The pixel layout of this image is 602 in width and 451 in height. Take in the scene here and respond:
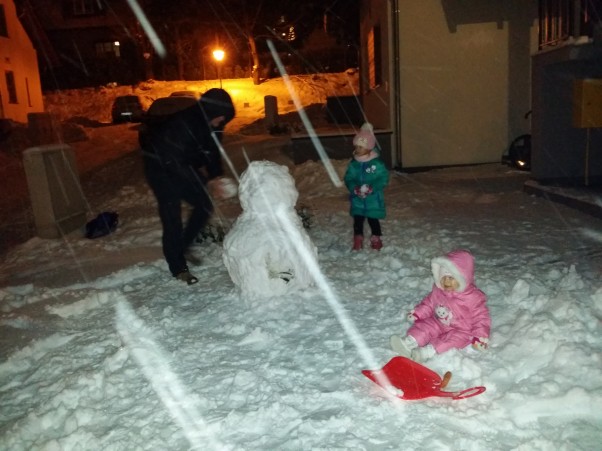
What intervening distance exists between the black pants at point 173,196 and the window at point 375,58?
31.6 ft

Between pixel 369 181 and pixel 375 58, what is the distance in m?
9.71

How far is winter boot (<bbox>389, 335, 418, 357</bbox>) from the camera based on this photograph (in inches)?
135

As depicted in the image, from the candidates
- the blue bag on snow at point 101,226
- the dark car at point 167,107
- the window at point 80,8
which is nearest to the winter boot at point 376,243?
the blue bag on snow at point 101,226

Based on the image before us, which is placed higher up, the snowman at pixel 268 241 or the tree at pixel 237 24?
the tree at pixel 237 24

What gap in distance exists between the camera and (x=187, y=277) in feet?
17.6

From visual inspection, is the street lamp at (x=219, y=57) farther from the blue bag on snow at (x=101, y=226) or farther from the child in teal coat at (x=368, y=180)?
the child in teal coat at (x=368, y=180)

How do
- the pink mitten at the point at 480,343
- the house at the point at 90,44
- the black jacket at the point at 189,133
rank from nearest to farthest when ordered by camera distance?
the pink mitten at the point at 480,343 < the black jacket at the point at 189,133 < the house at the point at 90,44

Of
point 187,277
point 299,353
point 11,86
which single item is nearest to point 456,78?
point 187,277

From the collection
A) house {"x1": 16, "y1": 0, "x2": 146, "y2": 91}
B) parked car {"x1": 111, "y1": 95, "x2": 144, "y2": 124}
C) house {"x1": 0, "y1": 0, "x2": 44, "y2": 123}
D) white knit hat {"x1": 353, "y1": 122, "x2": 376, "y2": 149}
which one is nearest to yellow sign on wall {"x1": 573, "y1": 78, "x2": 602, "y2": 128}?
white knit hat {"x1": 353, "y1": 122, "x2": 376, "y2": 149}

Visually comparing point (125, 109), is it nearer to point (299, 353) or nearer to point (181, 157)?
point (181, 157)

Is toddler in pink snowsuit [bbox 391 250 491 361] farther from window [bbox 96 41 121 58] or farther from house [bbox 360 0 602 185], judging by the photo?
window [bbox 96 41 121 58]

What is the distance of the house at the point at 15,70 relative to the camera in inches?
976

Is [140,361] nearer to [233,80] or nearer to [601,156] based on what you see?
[601,156]

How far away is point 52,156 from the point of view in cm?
816
